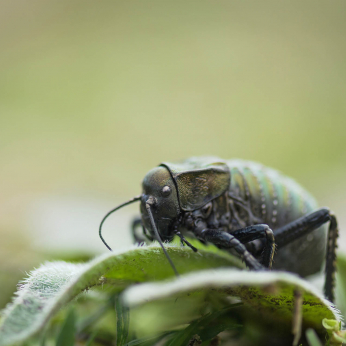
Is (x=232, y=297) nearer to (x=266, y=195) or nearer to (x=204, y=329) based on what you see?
A: (x=204, y=329)

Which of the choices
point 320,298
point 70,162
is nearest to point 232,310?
point 320,298

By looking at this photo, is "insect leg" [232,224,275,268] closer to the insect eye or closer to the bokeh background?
the insect eye

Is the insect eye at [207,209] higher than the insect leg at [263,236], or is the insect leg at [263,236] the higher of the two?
the insect eye at [207,209]

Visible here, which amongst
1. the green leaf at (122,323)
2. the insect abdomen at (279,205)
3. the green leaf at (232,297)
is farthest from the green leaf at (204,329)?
the insect abdomen at (279,205)

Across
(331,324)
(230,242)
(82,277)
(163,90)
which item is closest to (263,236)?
(230,242)

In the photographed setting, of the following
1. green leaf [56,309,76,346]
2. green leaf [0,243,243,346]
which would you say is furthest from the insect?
green leaf [56,309,76,346]

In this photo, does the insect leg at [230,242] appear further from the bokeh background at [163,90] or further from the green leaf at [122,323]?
the bokeh background at [163,90]

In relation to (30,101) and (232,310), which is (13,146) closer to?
(30,101)
